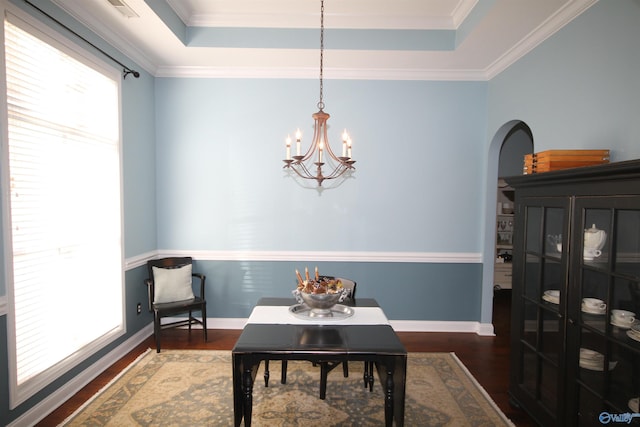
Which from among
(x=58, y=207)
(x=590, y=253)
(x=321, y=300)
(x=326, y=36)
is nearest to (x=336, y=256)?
(x=321, y=300)

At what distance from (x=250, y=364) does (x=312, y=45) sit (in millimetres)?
2969

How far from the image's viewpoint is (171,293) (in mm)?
3586

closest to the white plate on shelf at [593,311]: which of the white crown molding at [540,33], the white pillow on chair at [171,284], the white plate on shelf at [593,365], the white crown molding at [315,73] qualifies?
the white plate on shelf at [593,365]

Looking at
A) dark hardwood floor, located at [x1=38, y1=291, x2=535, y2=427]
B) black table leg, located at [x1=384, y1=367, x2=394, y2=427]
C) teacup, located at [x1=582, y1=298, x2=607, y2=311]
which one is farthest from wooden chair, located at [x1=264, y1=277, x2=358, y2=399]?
teacup, located at [x1=582, y1=298, x2=607, y2=311]

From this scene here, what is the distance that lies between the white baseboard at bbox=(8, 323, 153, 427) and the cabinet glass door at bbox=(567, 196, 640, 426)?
3.45 metres

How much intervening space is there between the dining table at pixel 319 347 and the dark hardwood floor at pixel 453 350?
3.96 ft

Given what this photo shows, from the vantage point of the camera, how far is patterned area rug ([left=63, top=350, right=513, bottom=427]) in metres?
2.36

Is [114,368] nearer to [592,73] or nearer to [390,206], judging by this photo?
[390,206]

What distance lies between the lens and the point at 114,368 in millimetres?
3105

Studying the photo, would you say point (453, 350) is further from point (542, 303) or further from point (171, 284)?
point (171, 284)

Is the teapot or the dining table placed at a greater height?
the teapot

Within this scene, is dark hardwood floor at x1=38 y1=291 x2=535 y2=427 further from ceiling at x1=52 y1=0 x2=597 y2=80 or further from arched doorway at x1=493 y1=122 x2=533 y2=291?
ceiling at x1=52 y1=0 x2=597 y2=80

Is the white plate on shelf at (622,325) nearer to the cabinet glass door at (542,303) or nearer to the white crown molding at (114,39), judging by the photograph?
the cabinet glass door at (542,303)

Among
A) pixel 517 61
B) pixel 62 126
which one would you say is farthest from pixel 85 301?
pixel 517 61
